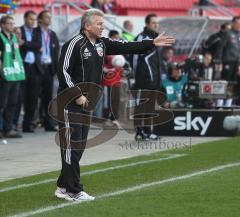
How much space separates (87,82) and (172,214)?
1867 mm

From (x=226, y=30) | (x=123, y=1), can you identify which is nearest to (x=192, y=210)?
(x=226, y=30)

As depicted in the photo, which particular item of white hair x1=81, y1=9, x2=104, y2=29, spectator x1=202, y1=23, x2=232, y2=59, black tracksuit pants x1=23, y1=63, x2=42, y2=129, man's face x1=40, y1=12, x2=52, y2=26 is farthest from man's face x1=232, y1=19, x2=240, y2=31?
white hair x1=81, y1=9, x2=104, y2=29

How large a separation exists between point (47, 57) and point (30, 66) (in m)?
0.42

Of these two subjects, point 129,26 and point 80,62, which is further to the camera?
point 129,26

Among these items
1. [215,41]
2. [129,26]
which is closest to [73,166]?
[215,41]

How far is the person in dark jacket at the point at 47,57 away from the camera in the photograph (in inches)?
690

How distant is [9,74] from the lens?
52.7 ft

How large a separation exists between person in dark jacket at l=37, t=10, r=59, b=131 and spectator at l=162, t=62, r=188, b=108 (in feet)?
9.84

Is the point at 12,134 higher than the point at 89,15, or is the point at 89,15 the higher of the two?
the point at 89,15

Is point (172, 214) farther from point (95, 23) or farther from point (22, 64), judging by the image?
point (22, 64)

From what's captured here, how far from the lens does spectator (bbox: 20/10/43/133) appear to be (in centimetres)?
1730

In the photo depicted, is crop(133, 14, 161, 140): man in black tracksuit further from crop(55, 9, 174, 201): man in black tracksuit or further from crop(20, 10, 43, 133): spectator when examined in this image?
crop(55, 9, 174, 201): man in black tracksuit

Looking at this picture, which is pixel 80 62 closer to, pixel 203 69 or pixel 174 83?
pixel 174 83

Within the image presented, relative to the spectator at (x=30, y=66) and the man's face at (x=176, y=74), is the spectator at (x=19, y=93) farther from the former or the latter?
the man's face at (x=176, y=74)
